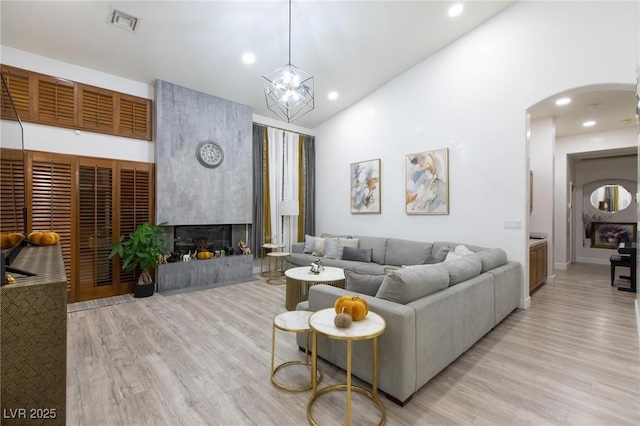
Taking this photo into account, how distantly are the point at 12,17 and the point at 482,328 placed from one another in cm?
613

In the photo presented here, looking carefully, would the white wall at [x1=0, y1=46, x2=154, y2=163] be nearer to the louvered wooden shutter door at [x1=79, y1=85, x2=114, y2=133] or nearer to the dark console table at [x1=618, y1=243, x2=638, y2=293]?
the louvered wooden shutter door at [x1=79, y1=85, x2=114, y2=133]

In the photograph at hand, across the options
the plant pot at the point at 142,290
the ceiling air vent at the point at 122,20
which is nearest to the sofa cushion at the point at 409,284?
the plant pot at the point at 142,290

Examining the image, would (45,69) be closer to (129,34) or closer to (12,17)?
(12,17)

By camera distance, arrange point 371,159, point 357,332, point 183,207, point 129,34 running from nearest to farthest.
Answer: point 357,332, point 129,34, point 183,207, point 371,159

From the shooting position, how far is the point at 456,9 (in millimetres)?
3840

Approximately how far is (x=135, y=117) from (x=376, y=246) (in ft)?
15.3

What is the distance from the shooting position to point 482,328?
9.48 feet

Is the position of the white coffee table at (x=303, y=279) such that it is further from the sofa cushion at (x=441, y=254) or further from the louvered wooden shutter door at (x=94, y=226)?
the louvered wooden shutter door at (x=94, y=226)

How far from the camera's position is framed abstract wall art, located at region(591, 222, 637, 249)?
6.95m

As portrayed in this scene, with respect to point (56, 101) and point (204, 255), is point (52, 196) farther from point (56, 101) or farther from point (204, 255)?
point (204, 255)

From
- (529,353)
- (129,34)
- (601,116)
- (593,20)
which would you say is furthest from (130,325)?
(601,116)

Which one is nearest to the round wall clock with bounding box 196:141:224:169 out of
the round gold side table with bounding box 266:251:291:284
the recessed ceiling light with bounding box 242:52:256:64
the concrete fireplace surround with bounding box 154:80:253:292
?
the concrete fireplace surround with bounding box 154:80:253:292

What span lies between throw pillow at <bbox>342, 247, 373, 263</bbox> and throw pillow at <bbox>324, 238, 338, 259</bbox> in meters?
0.20

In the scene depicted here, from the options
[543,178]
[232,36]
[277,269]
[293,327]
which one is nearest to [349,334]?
[293,327]
